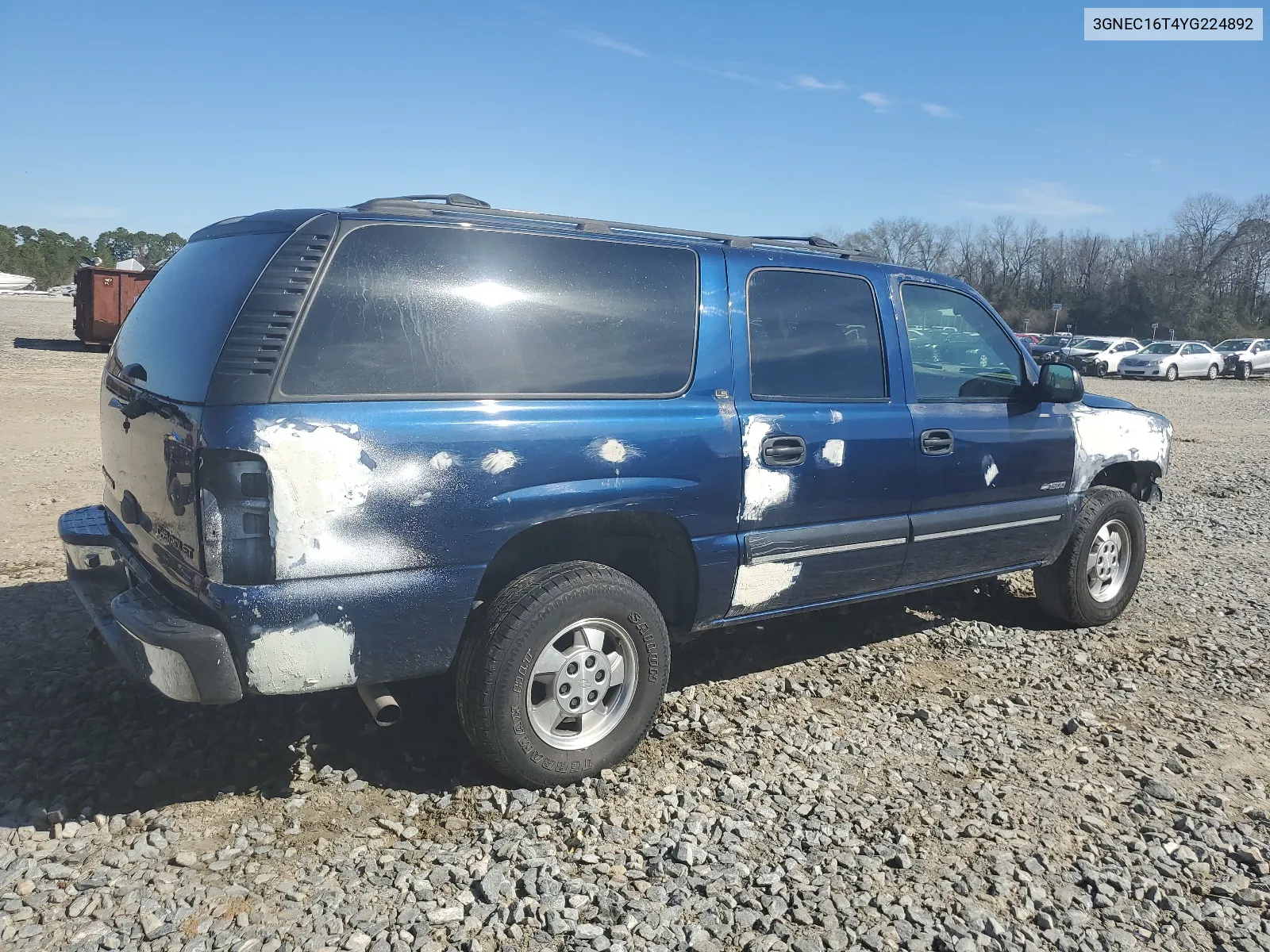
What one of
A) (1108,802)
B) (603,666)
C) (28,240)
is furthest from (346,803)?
(28,240)

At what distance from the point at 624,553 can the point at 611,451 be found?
1.83 feet

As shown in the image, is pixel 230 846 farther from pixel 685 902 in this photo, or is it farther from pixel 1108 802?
pixel 1108 802

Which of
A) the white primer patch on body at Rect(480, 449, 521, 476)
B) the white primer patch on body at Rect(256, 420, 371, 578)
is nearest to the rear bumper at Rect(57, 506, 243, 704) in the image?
the white primer patch on body at Rect(256, 420, 371, 578)

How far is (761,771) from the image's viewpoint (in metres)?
3.62

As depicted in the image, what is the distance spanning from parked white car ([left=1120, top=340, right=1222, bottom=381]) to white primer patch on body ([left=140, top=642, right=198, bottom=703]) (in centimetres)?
3650

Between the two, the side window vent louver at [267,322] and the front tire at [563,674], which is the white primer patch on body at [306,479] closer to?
the side window vent louver at [267,322]

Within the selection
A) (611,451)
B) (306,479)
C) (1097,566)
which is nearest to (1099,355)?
(1097,566)

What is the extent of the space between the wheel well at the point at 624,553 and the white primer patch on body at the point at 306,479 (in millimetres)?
607

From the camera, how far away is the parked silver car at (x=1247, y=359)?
118ft

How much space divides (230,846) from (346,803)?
0.41 metres

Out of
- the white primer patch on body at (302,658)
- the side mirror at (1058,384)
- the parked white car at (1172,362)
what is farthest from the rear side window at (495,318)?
the parked white car at (1172,362)

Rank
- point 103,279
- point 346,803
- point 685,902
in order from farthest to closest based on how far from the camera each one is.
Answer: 1. point 103,279
2. point 346,803
3. point 685,902

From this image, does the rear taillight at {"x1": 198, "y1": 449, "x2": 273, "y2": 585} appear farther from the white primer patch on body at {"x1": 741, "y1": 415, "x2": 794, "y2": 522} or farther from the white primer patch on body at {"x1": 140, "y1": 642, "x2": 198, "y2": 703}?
the white primer patch on body at {"x1": 741, "y1": 415, "x2": 794, "y2": 522}

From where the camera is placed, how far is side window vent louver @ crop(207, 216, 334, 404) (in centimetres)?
278
